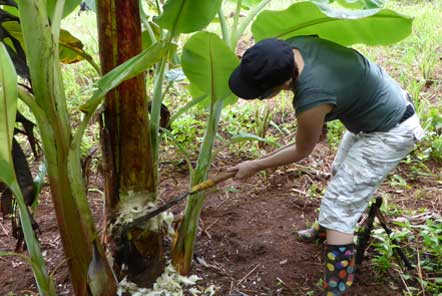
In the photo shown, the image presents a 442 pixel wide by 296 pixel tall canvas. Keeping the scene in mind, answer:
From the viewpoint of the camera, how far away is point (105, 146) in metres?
1.35

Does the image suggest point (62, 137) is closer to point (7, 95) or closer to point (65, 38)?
point (7, 95)

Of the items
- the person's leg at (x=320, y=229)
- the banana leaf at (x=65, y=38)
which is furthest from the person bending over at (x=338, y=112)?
the banana leaf at (x=65, y=38)

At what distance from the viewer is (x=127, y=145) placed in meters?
1.33

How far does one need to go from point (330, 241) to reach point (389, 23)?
0.77 meters

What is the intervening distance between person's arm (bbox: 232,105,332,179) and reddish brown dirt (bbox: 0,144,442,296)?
239mm

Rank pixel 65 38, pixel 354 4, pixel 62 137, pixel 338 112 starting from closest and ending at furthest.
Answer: pixel 62 137, pixel 65 38, pixel 338 112, pixel 354 4

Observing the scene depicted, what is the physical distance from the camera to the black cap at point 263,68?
4.13 ft

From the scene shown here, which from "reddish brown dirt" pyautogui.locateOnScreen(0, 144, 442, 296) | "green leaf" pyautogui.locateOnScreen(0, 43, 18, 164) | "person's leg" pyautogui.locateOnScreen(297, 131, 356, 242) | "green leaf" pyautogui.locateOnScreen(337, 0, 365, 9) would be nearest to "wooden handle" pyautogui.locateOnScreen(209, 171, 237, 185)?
"reddish brown dirt" pyautogui.locateOnScreen(0, 144, 442, 296)

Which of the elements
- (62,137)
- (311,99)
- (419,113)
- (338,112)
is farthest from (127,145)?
(419,113)

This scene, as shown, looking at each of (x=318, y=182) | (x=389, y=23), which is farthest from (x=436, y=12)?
(x=389, y=23)

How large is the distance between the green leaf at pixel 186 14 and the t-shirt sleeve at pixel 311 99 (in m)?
0.37

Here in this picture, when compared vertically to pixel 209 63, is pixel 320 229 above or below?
below

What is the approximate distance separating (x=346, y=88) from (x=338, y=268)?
0.62 m

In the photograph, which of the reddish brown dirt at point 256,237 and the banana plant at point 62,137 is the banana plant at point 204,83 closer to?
the reddish brown dirt at point 256,237
